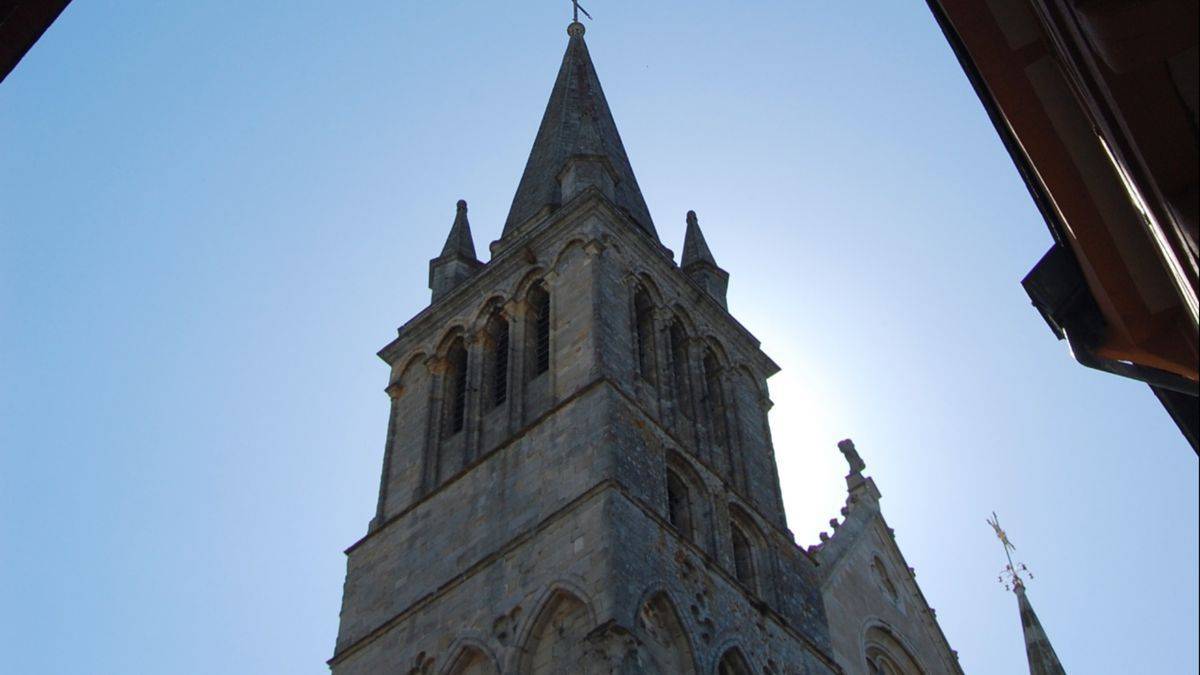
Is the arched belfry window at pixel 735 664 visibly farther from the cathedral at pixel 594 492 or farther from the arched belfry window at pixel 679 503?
the arched belfry window at pixel 679 503

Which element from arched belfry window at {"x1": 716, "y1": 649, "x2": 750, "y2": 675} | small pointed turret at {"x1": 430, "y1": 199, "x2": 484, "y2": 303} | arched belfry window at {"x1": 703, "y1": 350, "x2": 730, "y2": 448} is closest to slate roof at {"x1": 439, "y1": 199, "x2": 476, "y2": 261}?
small pointed turret at {"x1": 430, "y1": 199, "x2": 484, "y2": 303}

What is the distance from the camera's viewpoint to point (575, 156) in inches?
892

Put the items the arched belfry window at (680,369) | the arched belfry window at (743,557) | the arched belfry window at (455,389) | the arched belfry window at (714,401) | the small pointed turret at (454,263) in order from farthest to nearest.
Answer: the small pointed turret at (454,263) → the arched belfry window at (714,401) → the arched belfry window at (455,389) → the arched belfry window at (680,369) → the arched belfry window at (743,557)

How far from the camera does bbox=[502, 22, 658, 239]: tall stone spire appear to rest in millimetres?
22406

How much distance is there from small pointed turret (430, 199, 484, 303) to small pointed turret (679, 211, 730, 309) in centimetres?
384

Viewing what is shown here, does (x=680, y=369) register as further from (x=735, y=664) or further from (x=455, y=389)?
(x=735, y=664)

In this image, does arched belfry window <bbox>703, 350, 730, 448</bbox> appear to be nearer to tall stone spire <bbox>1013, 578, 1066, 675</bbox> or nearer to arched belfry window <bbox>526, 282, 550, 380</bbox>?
arched belfry window <bbox>526, 282, 550, 380</bbox>

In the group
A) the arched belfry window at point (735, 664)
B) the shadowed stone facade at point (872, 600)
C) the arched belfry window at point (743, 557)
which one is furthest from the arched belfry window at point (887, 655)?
the arched belfry window at point (735, 664)

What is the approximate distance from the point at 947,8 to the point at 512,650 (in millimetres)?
10911

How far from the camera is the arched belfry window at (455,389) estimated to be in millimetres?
20172

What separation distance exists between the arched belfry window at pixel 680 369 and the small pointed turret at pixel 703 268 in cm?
195

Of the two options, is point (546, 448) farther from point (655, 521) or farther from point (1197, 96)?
point (1197, 96)

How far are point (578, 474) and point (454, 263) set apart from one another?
8328mm

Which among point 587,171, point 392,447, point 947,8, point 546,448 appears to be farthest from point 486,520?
point 947,8
